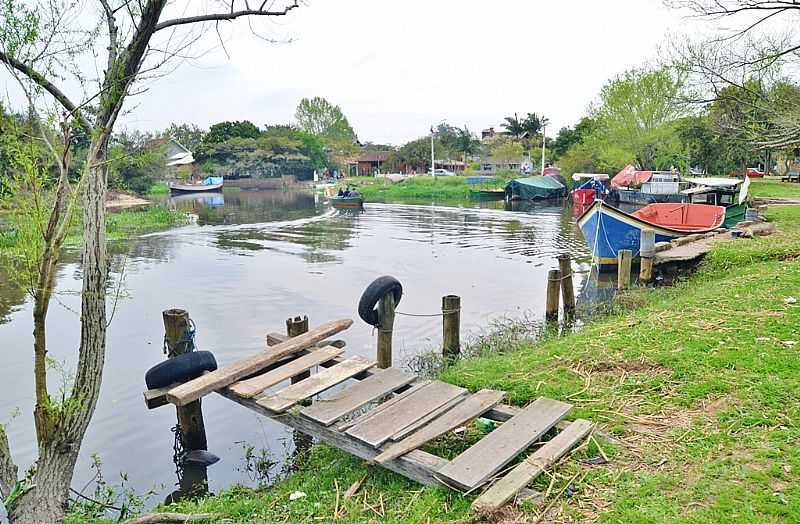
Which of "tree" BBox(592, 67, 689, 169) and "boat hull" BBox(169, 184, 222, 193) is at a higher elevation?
"tree" BBox(592, 67, 689, 169)

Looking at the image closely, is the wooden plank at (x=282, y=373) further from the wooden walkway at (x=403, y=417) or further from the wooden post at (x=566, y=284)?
the wooden post at (x=566, y=284)

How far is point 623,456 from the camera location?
4207 millimetres

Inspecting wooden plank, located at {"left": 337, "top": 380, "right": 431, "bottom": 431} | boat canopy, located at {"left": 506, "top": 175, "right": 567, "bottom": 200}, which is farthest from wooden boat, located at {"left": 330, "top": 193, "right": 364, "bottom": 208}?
wooden plank, located at {"left": 337, "top": 380, "right": 431, "bottom": 431}

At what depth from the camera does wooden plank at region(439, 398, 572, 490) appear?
3988 millimetres

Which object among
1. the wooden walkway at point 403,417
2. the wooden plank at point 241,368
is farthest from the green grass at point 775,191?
the wooden walkway at point 403,417

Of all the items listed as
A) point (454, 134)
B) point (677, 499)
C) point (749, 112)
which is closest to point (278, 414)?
point (677, 499)

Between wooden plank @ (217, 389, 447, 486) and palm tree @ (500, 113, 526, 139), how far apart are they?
3115 inches

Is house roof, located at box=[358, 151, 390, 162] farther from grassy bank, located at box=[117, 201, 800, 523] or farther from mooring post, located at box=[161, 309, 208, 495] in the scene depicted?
mooring post, located at box=[161, 309, 208, 495]

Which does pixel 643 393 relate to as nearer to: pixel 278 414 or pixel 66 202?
pixel 278 414

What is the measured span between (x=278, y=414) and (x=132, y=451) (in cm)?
267

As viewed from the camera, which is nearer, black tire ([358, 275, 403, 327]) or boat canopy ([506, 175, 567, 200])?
black tire ([358, 275, 403, 327])

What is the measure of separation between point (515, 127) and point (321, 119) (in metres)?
34.3

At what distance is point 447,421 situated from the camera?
490cm

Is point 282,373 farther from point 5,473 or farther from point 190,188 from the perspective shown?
point 190,188
